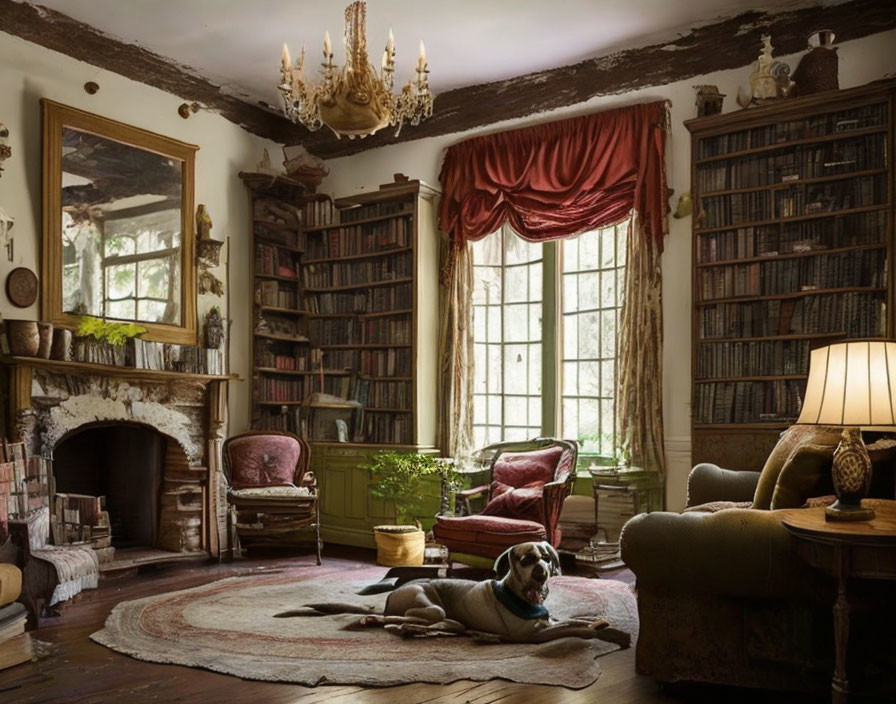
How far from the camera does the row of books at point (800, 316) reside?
5.23m

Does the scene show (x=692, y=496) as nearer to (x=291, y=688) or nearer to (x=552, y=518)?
(x=552, y=518)

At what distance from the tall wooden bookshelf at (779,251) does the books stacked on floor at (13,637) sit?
3990mm

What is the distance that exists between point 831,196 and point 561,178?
80.0 inches

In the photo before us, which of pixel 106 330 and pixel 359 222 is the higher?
pixel 359 222

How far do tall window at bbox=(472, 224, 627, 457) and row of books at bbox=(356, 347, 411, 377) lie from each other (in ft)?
1.97

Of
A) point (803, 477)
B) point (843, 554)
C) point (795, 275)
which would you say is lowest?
point (843, 554)

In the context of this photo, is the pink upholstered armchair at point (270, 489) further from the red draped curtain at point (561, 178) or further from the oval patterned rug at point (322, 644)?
the red draped curtain at point (561, 178)

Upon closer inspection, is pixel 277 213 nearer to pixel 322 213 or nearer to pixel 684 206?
pixel 322 213

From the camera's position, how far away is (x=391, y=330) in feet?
24.4

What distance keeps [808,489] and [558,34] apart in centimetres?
396

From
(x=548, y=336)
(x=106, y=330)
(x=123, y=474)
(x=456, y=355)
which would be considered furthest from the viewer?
(x=456, y=355)

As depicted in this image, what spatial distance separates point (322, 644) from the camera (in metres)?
4.06

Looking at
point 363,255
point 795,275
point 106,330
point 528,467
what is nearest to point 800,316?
point 795,275

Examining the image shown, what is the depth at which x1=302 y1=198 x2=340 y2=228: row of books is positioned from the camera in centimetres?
785
